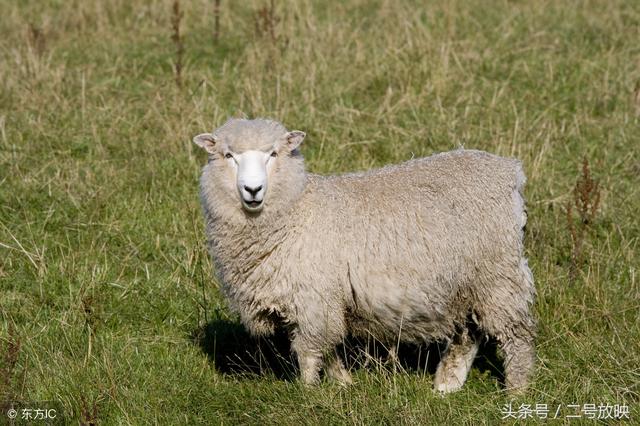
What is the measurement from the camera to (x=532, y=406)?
13.5 ft

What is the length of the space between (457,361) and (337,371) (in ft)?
2.09

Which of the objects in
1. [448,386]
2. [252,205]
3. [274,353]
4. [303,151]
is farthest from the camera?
[303,151]

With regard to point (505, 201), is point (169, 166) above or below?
below

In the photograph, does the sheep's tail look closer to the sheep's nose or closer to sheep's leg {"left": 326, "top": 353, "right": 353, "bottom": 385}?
sheep's leg {"left": 326, "top": 353, "right": 353, "bottom": 385}

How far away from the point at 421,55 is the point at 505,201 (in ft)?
11.2

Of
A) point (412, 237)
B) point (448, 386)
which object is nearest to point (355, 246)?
point (412, 237)

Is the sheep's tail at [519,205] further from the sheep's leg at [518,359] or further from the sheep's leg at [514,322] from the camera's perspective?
the sheep's leg at [518,359]

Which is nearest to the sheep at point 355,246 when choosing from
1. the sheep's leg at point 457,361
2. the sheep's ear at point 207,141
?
the sheep's ear at point 207,141

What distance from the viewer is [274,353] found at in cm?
476

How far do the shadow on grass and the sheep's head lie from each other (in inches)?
36.3

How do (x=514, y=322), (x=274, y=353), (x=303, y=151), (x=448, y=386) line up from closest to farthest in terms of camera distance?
(x=514, y=322)
(x=448, y=386)
(x=274, y=353)
(x=303, y=151)

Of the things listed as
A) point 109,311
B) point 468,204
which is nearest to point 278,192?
point 468,204

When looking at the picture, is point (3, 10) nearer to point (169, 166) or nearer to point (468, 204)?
point (169, 166)

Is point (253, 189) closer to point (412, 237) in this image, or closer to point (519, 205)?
point (412, 237)
